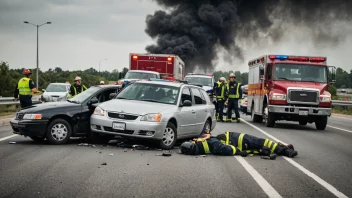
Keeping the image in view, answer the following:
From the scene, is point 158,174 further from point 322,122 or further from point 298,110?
point 322,122

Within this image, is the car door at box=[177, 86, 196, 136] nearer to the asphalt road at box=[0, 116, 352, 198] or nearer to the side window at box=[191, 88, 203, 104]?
the side window at box=[191, 88, 203, 104]

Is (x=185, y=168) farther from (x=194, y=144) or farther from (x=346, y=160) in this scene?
(x=346, y=160)

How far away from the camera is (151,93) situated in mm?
11820

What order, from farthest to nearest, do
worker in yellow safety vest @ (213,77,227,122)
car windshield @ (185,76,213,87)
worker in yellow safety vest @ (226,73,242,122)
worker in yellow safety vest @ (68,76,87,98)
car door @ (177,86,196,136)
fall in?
car windshield @ (185,76,213,87)
worker in yellow safety vest @ (213,77,227,122)
worker in yellow safety vest @ (226,73,242,122)
worker in yellow safety vest @ (68,76,87,98)
car door @ (177,86,196,136)

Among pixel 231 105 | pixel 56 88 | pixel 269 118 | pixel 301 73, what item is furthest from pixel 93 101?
pixel 56 88

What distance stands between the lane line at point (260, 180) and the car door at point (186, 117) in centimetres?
219

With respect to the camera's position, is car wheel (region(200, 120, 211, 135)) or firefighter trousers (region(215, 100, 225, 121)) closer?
car wheel (region(200, 120, 211, 135))

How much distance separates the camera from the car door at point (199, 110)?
12.2m

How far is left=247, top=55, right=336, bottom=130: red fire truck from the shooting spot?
Answer: 704 inches

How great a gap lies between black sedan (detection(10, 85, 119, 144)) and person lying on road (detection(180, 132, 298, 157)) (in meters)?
2.67

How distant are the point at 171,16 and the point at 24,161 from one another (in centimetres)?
4583

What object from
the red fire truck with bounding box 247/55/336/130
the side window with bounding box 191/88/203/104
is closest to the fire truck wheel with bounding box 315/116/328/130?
the red fire truck with bounding box 247/55/336/130

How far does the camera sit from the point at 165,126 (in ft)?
34.8

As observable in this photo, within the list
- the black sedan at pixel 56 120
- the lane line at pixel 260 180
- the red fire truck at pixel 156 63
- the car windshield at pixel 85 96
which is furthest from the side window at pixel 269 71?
the red fire truck at pixel 156 63
